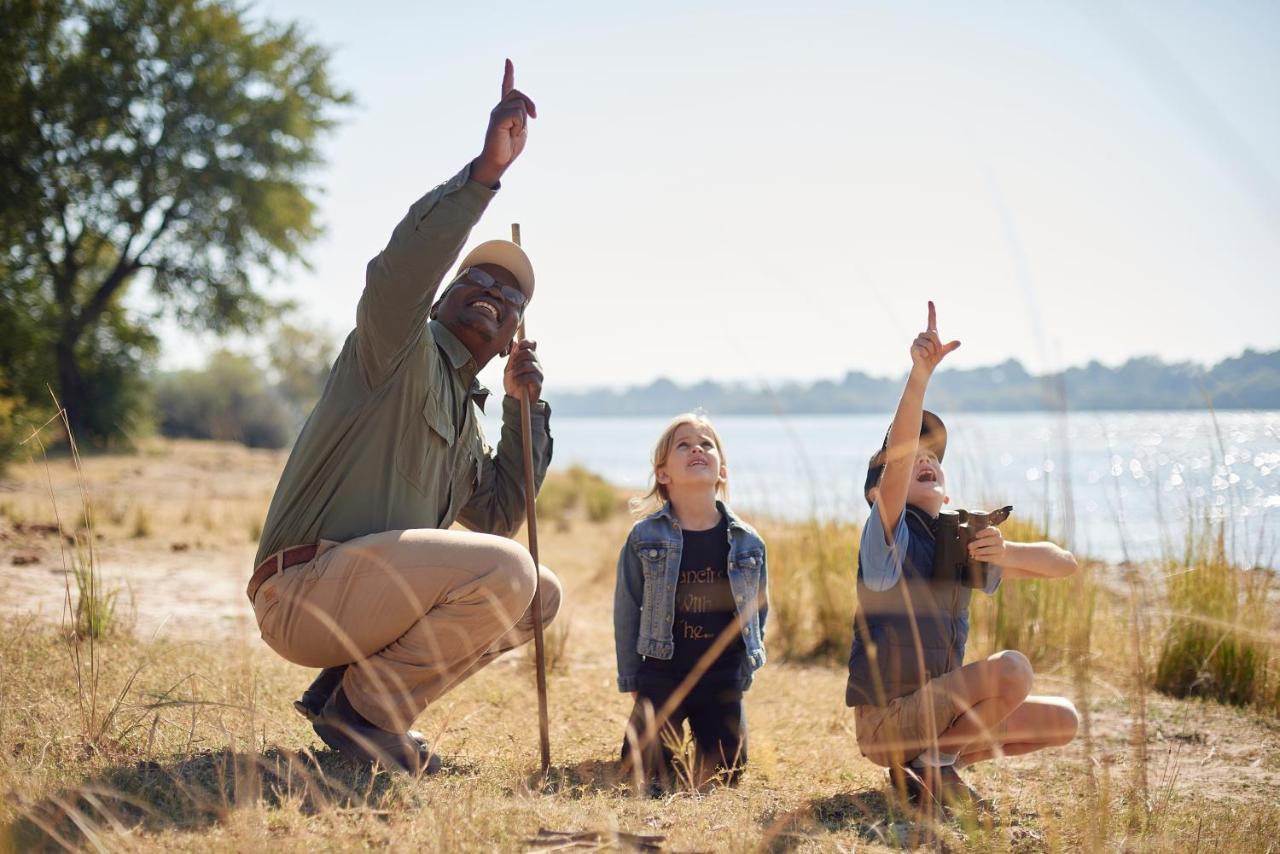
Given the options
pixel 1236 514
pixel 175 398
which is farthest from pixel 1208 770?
pixel 175 398

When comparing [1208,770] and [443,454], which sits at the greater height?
[443,454]

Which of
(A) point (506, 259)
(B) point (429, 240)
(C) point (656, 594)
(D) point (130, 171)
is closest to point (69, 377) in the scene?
(D) point (130, 171)

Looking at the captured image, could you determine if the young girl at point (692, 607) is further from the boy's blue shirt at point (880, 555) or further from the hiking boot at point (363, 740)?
the hiking boot at point (363, 740)

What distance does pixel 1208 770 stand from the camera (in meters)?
3.65

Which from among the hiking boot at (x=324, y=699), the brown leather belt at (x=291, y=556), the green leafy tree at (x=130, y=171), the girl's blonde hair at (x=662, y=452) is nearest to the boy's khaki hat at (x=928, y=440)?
the girl's blonde hair at (x=662, y=452)

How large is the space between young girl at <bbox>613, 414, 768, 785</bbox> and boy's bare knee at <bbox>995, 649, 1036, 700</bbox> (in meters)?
0.89

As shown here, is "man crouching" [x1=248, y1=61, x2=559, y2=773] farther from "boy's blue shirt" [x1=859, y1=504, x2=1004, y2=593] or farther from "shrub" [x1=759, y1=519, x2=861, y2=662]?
"shrub" [x1=759, y1=519, x2=861, y2=662]

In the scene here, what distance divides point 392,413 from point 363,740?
0.96 meters

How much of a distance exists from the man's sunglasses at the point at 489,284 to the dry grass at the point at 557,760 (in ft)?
4.05

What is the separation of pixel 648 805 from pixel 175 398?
3167 cm

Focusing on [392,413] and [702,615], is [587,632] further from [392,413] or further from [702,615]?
[392,413]

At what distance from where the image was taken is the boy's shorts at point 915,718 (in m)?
3.05

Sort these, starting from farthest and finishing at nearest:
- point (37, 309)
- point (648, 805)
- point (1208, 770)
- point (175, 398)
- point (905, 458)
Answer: point (175, 398) < point (37, 309) < point (1208, 770) < point (905, 458) < point (648, 805)

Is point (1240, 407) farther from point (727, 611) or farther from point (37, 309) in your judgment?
point (37, 309)
